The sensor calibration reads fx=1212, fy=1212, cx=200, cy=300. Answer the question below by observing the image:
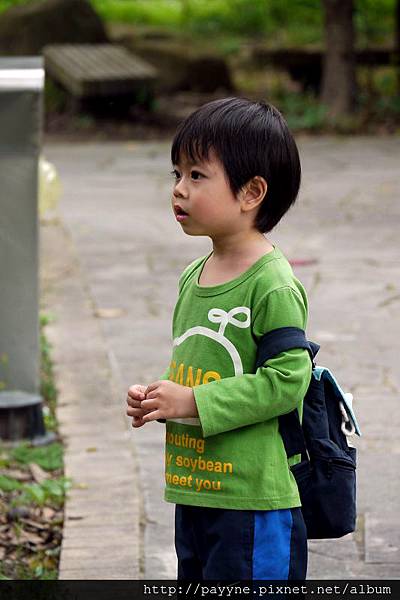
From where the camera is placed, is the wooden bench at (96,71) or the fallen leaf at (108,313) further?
the wooden bench at (96,71)

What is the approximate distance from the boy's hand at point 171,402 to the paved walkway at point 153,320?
1128 mm

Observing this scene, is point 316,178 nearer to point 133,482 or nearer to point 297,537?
point 133,482

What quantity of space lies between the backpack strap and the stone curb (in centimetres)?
110

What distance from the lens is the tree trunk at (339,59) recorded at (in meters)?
12.9

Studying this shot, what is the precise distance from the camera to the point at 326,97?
44.3 ft

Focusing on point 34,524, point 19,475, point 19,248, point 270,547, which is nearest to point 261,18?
point 19,248

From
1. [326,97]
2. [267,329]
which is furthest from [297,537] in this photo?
[326,97]

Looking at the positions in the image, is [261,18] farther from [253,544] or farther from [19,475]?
[253,544]

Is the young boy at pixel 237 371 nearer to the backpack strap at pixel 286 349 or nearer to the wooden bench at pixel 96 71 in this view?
the backpack strap at pixel 286 349

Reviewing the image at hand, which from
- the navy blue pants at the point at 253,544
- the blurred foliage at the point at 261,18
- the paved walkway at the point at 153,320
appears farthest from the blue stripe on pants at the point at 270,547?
the blurred foliage at the point at 261,18

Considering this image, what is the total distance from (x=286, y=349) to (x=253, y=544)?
39cm

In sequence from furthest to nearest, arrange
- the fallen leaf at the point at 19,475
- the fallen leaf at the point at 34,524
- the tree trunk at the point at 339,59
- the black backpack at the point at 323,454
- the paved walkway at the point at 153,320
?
the tree trunk at the point at 339,59 → the fallen leaf at the point at 19,475 → the fallen leaf at the point at 34,524 → the paved walkway at the point at 153,320 → the black backpack at the point at 323,454

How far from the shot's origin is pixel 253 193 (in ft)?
7.86

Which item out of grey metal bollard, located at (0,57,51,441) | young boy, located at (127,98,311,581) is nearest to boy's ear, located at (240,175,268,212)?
young boy, located at (127,98,311,581)
